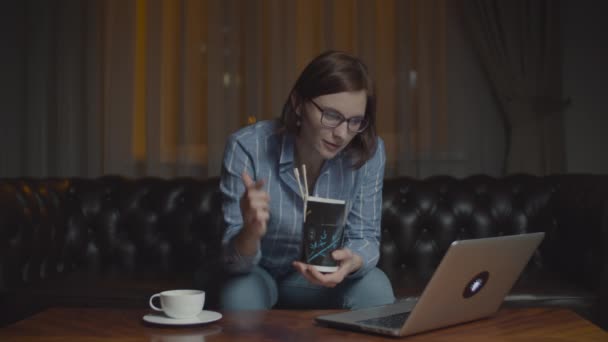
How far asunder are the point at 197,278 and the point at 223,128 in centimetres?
182

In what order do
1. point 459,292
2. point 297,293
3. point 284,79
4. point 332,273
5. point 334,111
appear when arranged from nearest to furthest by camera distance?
point 459,292
point 332,273
point 334,111
point 297,293
point 284,79

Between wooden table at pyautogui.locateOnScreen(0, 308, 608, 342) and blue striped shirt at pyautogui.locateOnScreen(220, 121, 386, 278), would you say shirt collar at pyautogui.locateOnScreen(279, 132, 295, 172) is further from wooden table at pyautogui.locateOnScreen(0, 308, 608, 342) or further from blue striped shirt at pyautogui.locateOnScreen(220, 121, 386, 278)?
wooden table at pyautogui.locateOnScreen(0, 308, 608, 342)

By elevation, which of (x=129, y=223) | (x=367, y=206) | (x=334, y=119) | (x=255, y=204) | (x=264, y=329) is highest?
(x=334, y=119)

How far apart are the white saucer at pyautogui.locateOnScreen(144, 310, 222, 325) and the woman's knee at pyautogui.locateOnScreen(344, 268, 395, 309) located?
469 millimetres

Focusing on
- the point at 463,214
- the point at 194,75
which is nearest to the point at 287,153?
the point at 463,214

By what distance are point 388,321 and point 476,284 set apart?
19cm

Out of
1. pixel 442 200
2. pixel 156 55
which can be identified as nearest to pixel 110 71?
pixel 156 55

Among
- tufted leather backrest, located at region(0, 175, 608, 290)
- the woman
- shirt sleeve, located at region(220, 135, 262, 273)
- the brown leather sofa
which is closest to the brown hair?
the woman

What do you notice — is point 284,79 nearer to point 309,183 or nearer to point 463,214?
point 463,214

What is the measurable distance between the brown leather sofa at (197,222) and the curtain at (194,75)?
0.69m

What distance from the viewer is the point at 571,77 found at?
11.4 ft

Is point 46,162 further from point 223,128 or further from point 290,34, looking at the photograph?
point 290,34

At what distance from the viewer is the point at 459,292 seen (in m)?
1.25

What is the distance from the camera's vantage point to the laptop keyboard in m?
1.23
